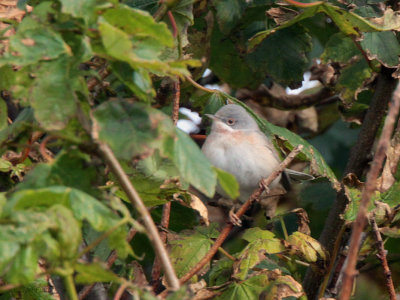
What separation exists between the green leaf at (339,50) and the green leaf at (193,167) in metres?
2.42

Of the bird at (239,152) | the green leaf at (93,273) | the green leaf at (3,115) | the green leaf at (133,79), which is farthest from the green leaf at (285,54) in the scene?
the green leaf at (93,273)

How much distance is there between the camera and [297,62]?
14.1ft

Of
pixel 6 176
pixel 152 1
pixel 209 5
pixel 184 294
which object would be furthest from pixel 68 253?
pixel 209 5

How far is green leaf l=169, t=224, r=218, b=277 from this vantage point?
3.32 meters

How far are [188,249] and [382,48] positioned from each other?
161 cm

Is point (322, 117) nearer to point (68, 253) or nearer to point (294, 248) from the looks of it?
point (294, 248)

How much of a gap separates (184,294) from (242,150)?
354 cm

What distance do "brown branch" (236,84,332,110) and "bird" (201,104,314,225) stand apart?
6.0 inches

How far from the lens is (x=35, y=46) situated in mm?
1858

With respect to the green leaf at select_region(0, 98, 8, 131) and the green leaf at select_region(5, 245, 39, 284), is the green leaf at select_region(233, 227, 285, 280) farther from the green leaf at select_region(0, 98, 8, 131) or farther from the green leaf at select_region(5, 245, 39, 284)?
the green leaf at select_region(5, 245, 39, 284)

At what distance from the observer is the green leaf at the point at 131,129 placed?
187 centimetres

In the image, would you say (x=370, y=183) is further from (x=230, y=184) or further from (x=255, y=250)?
(x=255, y=250)

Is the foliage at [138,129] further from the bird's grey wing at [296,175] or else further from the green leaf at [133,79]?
the bird's grey wing at [296,175]

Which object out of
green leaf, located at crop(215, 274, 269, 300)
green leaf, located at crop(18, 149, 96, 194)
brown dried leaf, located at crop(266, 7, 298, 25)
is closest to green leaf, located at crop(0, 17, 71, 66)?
green leaf, located at crop(18, 149, 96, 194)
